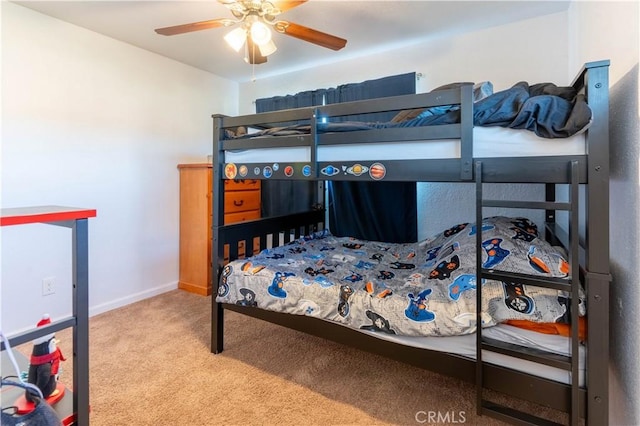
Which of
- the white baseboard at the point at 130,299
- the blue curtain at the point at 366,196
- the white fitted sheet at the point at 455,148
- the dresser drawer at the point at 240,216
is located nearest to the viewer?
the white fitted sheet at the point at 455,148

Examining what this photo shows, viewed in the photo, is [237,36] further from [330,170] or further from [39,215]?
[39,215]

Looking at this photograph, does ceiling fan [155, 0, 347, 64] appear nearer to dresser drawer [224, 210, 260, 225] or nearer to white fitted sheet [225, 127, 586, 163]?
white fitted sheet [225, 127, 586, 163]

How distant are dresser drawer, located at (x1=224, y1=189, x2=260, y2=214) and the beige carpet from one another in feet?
3.93

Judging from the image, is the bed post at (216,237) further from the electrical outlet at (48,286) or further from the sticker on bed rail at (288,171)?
the electrical outlet at (48,286)

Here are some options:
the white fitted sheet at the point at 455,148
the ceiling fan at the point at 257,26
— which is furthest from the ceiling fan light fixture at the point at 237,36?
the white fitted sheet at the point at 455,148

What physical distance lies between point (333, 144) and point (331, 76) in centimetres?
189

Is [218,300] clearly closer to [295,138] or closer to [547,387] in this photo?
[295,138]

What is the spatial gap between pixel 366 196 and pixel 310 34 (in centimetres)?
152

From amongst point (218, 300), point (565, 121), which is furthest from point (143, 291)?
point (565, 121)

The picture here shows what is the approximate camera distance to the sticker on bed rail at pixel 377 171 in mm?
1567

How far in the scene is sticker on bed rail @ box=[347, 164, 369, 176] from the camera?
1624 millimetres

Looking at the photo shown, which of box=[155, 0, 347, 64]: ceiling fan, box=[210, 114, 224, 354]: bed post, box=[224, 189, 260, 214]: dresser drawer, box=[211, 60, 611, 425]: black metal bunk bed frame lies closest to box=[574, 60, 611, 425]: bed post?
box=[211, 60, 611, 425]: black metal bunk bed frame

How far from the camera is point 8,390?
0.90m

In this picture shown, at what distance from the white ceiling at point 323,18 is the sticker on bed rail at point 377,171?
4.30 feet
